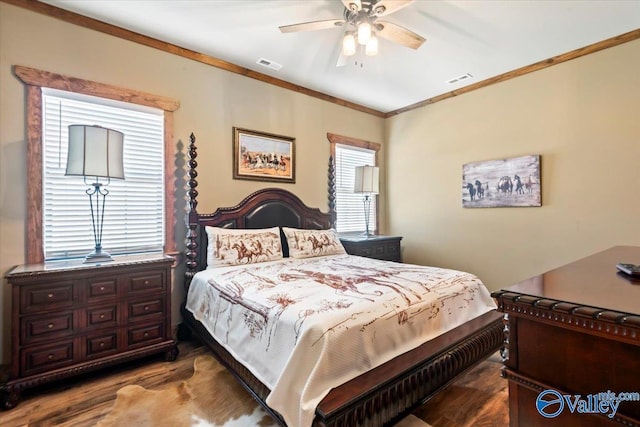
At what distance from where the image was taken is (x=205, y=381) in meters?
2.30

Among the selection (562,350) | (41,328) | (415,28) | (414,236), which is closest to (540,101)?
(415,28)

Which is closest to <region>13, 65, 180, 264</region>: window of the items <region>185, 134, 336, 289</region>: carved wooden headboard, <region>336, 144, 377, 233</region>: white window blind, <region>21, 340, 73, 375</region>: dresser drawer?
<region>21, 340, 73, 375</region>: dresser drawer

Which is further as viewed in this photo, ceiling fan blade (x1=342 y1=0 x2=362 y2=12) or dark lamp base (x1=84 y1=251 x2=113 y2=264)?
dark lamp base (x1=84 y1=251 x2=113 y2=264)

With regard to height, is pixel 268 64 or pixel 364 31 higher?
pixel 268 64

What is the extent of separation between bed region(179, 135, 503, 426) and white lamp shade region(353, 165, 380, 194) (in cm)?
131

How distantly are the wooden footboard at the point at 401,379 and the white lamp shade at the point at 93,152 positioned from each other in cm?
166

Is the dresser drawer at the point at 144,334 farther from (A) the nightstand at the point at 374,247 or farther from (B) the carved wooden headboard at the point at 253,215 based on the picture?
(A) the nightstand at the point at 374,247

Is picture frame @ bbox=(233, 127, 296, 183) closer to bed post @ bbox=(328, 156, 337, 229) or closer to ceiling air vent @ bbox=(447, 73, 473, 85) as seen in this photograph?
bed post @ bbox=(328, 156, 337, 229)

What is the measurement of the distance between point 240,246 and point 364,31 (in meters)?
2.22

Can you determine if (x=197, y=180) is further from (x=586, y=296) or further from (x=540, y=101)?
(x=540, y=101)

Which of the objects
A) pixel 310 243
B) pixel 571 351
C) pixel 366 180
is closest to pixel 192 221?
pixel 310 243

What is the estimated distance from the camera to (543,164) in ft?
11.6

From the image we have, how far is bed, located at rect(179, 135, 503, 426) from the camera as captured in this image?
1.43m

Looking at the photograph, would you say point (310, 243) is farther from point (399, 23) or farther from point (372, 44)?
point (399, 23)
